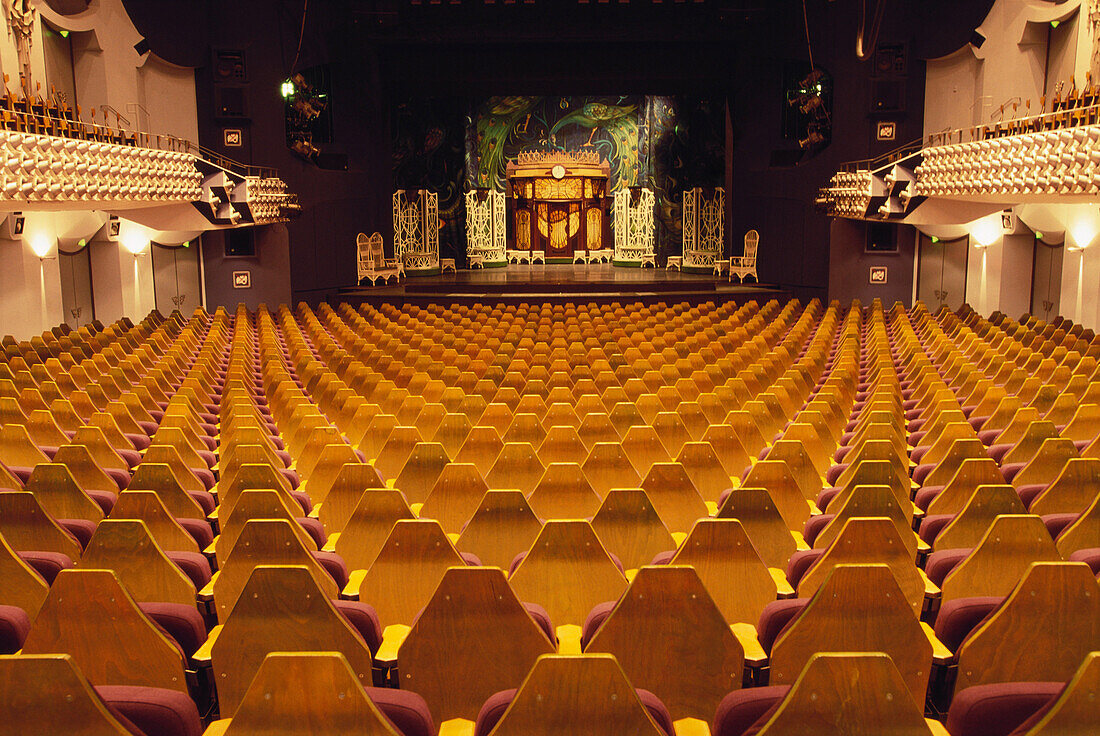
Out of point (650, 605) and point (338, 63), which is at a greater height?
point (338, 63)

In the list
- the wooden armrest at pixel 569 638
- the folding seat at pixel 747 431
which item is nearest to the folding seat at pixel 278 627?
the wooden armrest at pixel 569 638

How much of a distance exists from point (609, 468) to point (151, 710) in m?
3.27

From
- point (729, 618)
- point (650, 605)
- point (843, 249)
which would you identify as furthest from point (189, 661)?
point (843, 249)

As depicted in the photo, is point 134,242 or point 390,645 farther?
point 134,242

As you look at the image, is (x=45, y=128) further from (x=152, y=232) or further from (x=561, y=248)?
(x=561, y=248)

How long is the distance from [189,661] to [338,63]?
20373 mm

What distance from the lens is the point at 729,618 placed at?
3834mm

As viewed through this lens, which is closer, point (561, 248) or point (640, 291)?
point (640, 291)

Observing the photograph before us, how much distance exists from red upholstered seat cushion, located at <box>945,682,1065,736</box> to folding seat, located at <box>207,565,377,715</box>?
5.90 feet

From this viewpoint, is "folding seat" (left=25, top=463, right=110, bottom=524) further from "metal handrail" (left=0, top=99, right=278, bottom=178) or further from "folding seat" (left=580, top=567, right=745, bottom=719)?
"metal handrail" (left=0, top=99, right=278, bottom=178)

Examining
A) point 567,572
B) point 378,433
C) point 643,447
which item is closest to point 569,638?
point 567,572

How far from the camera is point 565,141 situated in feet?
91.6

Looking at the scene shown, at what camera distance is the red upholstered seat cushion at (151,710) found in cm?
250

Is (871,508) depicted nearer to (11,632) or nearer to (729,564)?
(729,564)
